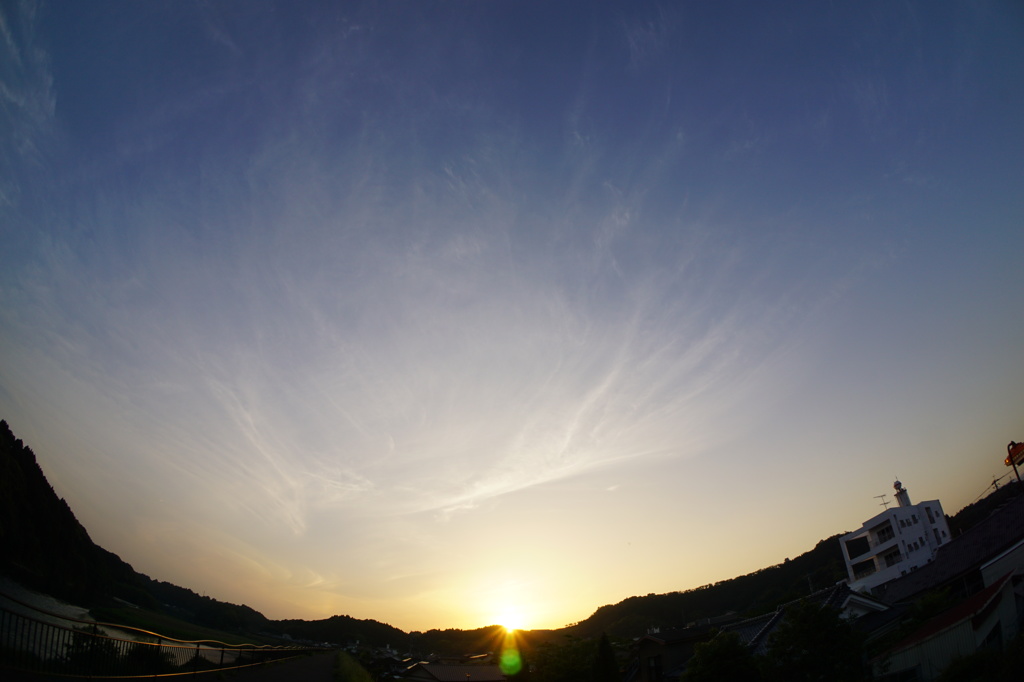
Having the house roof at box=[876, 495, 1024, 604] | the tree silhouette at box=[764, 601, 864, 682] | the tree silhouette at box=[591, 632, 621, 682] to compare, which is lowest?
the tree silhouette at box=[591, 632, 621, 682]

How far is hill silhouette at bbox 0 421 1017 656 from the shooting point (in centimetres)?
3934

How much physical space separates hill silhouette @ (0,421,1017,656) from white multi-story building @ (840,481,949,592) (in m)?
6.64

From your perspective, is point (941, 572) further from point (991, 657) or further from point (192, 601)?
point (192, 601)

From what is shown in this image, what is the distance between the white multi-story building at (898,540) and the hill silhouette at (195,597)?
6638 millimetres

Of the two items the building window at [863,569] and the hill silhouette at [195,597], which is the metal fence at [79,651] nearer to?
the hill silhouette at [195,597]

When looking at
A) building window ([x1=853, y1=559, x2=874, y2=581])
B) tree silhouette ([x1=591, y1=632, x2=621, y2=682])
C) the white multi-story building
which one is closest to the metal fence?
tree silhouette ([x1=591, y1=632, x2=621, y2=682])

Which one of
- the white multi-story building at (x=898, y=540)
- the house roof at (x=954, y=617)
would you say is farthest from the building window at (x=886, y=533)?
the house roof at (x=954, y=617)

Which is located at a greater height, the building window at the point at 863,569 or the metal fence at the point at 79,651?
the metal fence at the point at 79,651

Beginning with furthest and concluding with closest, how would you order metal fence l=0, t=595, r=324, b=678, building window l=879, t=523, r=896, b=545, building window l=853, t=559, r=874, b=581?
building window l=853, t=559, r=874, b=581 < building window l=879, t=523, r=896, b=545 < metal fence l=0, t=595, r=324, b=678

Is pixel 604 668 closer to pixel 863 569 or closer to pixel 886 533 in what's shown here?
pixel 886 533

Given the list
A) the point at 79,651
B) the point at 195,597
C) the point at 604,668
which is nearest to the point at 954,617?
the point at 604,668

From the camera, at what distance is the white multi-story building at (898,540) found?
55781mm

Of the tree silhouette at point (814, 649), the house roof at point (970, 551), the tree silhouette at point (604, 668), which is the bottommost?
the tree silhouette at point (604, 668)

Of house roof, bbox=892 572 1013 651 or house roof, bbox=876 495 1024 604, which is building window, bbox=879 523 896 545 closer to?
house roof, bbox=876 495 1024 604
